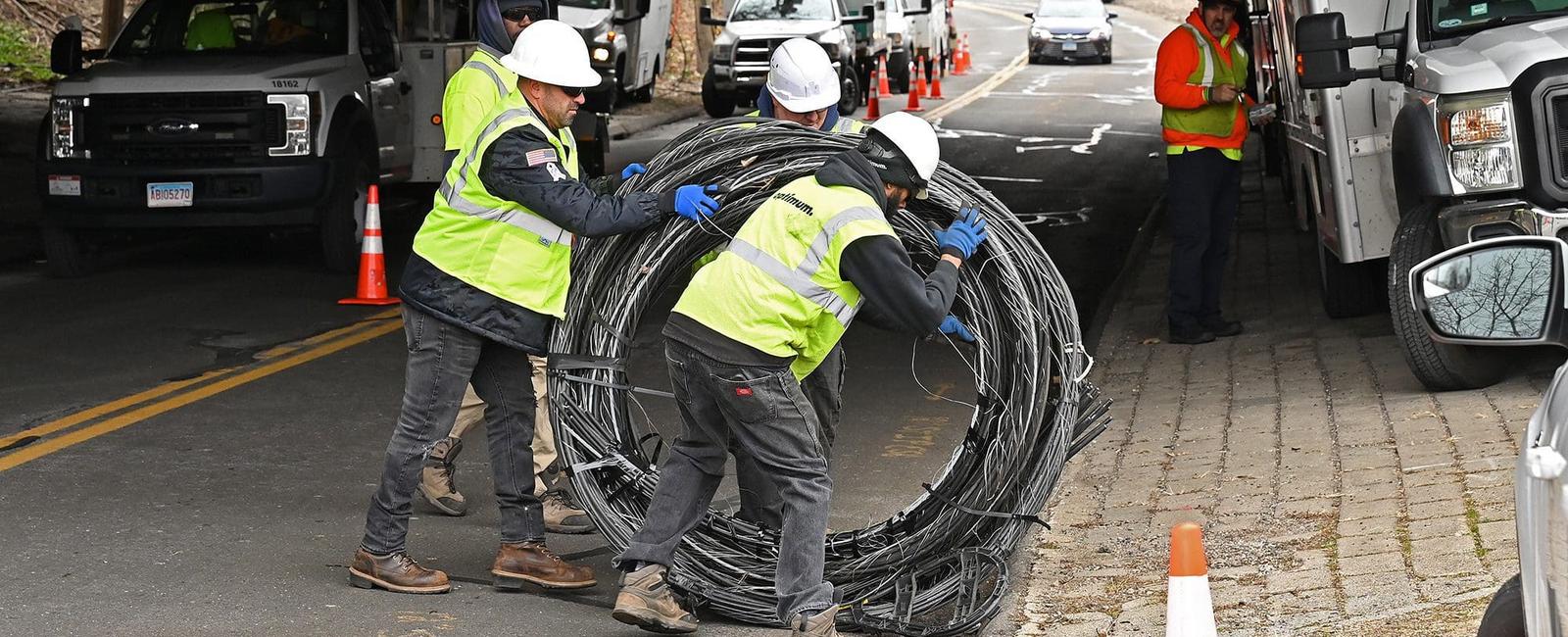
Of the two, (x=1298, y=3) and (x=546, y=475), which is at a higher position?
(x=1298, y=3)

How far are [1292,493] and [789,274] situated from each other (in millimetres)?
2568

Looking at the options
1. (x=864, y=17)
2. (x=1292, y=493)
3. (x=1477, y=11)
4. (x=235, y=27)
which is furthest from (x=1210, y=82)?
(x=864, y=17)

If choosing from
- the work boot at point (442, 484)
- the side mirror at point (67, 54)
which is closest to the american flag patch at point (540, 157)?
the work boot at point (442, 484)

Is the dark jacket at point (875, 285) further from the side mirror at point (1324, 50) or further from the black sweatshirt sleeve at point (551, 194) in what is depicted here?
the side mirror at point (1324, 50)

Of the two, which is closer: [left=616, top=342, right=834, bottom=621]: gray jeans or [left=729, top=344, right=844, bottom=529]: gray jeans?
[left=616, top=342, right=834, bottom=621]: gray jeans

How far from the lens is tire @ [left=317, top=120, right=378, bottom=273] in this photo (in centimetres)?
1392

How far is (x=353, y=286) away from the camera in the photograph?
527 inches

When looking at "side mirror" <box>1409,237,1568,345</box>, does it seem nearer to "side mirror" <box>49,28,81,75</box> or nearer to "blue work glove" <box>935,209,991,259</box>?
"blue work glove" <box>935,209,991,259</box>

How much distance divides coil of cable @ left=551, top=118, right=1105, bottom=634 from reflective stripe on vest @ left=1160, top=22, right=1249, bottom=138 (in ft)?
14.0

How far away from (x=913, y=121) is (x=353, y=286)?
856 centimetres

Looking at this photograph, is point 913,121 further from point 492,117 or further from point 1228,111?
point 1228,111

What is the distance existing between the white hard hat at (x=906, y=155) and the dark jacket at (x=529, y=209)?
941 mm

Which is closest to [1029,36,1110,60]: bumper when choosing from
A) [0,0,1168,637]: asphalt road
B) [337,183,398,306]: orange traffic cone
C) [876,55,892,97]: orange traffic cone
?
[876,55,892,97]: orange traffic cone

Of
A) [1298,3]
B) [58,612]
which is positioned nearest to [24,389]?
[58,612]
